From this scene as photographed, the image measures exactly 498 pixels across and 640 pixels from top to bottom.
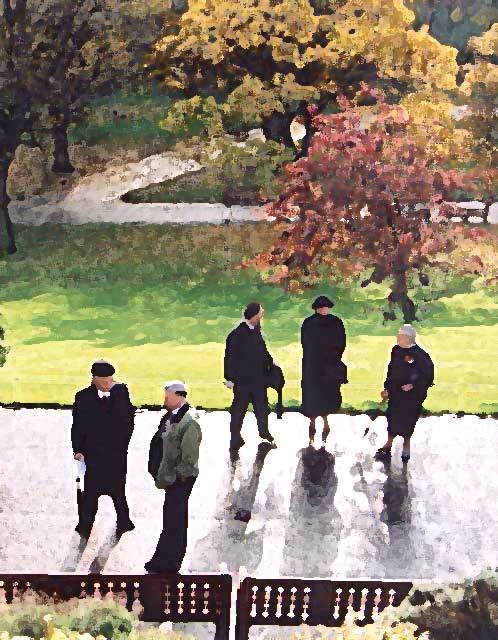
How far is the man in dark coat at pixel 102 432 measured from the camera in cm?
694

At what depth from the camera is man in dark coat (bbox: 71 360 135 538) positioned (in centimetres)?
694

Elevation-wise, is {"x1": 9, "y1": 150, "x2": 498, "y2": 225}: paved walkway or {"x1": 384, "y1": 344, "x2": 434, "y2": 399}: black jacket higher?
{"x1": 9, "y1": 150, "x2": 498, "y2": 225}: paved walkway

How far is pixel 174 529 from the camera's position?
6645mm

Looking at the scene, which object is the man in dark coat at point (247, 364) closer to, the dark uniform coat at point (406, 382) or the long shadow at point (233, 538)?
the long shadow at point (233, 538)

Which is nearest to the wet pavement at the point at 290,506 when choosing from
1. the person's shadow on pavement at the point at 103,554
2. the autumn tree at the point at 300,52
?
the person's shadow on pavement at the point at 103,554

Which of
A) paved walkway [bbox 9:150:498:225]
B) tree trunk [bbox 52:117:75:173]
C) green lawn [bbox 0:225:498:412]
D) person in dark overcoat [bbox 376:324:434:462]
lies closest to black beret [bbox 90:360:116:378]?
person in dark overcoat [bbox 376:324:434:462]

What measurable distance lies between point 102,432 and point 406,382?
287 centimetres

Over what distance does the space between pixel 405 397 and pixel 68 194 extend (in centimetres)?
1568

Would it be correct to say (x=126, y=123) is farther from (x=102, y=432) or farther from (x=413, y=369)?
(x=102, y=432)

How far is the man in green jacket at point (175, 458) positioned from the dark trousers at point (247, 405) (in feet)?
6.64

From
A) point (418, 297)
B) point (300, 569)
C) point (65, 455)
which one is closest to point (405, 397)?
point (300, 569)

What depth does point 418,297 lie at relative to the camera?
1722cm

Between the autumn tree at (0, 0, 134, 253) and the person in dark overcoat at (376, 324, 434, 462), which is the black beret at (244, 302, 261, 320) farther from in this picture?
the autumn tree at (0, 0, 134, 253)

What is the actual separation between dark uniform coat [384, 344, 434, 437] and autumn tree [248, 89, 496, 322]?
240 inches
